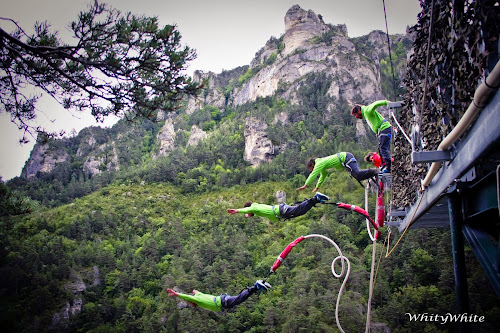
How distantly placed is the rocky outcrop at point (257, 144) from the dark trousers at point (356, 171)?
77.1 metres

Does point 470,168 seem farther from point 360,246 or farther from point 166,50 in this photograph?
point 360,246

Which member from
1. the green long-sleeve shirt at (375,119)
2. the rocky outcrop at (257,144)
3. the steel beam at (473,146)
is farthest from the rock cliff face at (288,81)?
the steel beam at (473,146)

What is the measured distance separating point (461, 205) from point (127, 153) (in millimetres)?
115137

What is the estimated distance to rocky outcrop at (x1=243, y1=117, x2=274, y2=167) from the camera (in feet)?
275

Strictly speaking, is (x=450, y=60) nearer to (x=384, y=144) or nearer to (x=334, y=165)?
(x=384, y=144)

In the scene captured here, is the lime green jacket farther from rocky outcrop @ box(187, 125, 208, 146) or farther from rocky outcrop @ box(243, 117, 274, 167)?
rocky outcrop @ box(187, 125, 208, 146)

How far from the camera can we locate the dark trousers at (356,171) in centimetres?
557

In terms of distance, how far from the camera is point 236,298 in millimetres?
5750

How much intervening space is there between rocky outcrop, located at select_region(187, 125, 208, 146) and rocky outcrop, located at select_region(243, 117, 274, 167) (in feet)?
80.7

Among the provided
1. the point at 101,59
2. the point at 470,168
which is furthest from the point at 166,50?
the point at 470,168

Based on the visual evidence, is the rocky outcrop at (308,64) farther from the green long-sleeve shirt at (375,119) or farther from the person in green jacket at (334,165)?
the person in green jacket at (334,165)

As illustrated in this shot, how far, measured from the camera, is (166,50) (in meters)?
5.67

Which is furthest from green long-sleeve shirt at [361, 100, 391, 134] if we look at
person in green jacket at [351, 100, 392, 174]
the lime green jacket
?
the lime green jacket

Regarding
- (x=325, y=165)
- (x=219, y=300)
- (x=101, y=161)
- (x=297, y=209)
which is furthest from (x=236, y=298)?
(x=101, y=161)
